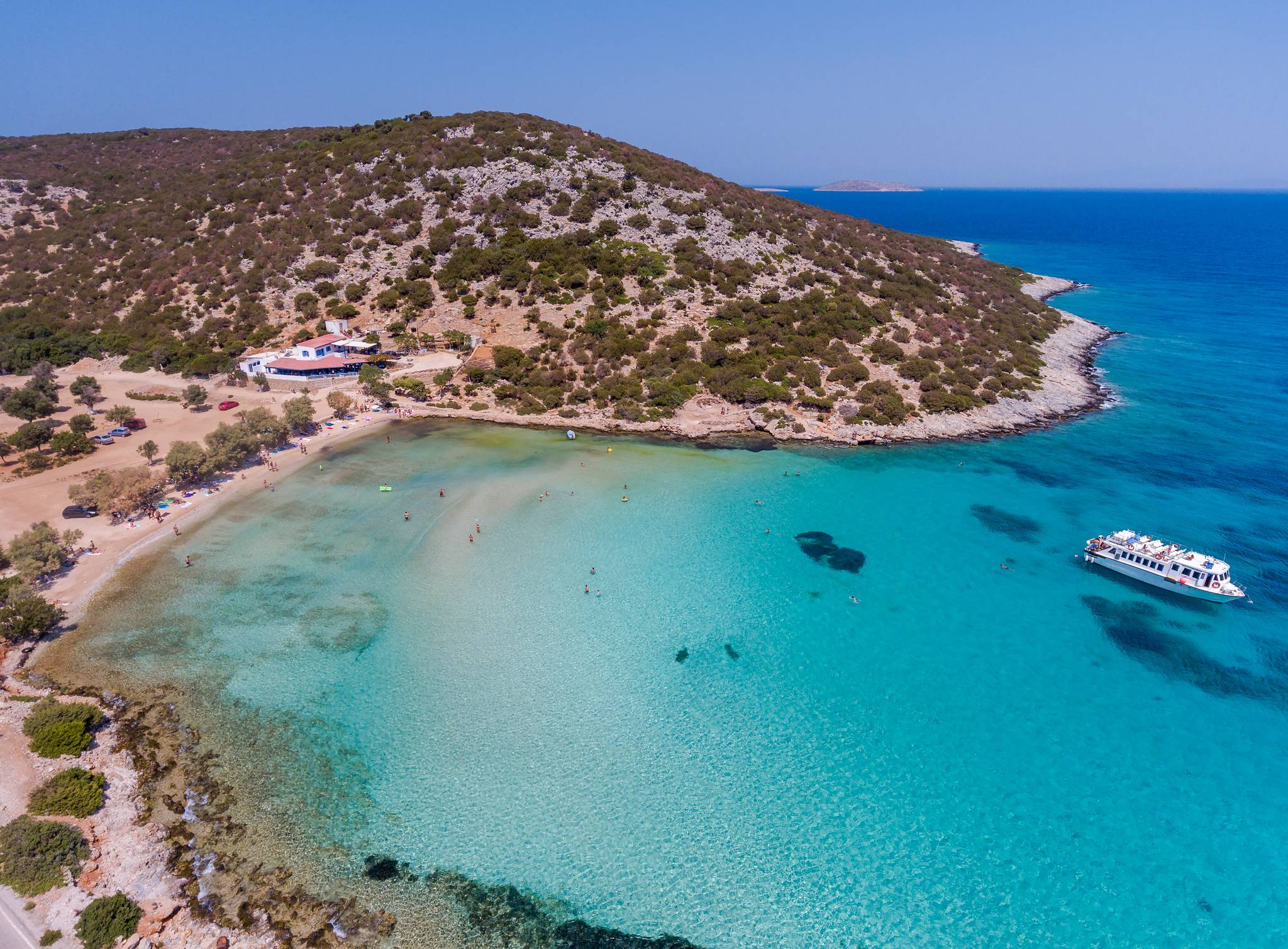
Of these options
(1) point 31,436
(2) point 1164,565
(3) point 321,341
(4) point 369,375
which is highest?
(3) point 321,341

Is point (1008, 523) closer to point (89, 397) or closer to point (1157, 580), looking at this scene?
point (1157, 580)

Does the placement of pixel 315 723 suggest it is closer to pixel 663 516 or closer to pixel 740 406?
pixel 663 516

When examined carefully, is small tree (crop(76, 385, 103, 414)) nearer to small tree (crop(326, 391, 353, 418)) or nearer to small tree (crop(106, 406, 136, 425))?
small tree (crop(106, 406, 136, 425))

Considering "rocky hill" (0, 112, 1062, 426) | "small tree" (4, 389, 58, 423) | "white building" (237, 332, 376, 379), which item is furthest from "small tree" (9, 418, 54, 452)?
"white building" (237, 332, 376, 379)

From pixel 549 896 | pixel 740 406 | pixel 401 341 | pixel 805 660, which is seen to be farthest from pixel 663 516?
pixel 401 341

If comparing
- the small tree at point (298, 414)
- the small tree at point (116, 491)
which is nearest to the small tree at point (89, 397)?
the small tree at point (298, 414)

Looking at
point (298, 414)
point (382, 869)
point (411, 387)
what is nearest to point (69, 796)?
point (382, 869)
